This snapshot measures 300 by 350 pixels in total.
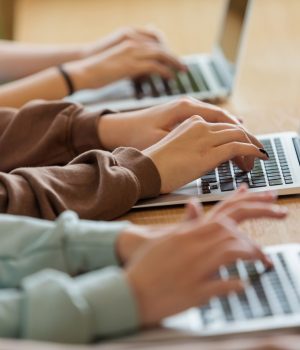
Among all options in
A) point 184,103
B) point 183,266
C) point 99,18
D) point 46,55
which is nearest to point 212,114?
point 184,103

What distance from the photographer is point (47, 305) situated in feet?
2.69

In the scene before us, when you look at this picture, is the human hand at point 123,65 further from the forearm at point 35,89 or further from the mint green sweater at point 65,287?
the mint green sweater at point 65,287

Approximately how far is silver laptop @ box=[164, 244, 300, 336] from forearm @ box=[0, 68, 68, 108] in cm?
73

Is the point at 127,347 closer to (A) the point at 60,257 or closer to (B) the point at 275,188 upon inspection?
(A) the point at 60,257

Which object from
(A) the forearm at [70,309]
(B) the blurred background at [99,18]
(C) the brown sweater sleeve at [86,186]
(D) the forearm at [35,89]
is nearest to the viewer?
(A) the forearm at [70,309]

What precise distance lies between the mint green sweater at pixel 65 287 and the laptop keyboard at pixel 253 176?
12.3 inches

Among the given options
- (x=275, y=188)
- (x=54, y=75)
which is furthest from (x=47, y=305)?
(x=54, y=75)

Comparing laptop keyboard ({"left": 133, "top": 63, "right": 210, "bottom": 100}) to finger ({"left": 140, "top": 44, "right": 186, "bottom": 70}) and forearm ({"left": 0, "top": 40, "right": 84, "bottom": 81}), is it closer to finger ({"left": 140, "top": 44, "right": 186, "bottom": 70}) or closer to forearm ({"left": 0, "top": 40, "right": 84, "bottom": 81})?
finger ({"left": 140, "top": 44, "right": 186, "bottom": 70})

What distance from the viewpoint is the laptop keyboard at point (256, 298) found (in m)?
0.88

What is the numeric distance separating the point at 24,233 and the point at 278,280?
0.29 metres

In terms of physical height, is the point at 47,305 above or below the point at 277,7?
above

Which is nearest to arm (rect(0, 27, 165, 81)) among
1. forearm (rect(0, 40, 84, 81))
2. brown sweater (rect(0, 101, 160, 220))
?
forearm (rect(0, 40, 84, 81))

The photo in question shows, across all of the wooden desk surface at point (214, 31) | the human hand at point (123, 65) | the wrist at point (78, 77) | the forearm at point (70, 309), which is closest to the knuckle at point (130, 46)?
the human hand at point (123, 65)

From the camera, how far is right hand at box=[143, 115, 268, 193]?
46.8 inches
